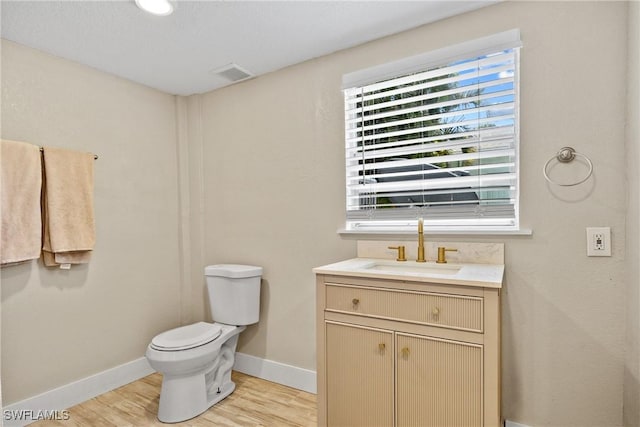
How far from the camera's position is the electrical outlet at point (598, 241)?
1.62m

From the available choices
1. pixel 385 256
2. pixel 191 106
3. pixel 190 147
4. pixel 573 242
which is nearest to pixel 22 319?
pixel 190 147

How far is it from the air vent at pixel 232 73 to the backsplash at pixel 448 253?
144cm

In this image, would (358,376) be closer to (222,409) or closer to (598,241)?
(222,409)

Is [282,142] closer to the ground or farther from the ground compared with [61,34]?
closer to the ground

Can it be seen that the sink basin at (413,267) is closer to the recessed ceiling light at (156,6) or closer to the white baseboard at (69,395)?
the recessed ceiling light at (156,6)

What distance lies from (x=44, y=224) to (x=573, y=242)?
9.32ft

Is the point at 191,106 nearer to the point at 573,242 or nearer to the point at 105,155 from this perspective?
the point at 105,155

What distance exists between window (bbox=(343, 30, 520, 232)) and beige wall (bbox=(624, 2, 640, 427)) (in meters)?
0.43

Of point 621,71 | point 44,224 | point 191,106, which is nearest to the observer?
point 621,71

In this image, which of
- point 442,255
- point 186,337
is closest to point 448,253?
point 442,255

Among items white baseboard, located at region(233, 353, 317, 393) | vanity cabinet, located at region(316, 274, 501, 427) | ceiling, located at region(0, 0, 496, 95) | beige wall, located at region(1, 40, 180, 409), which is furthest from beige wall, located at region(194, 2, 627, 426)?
beige wall, located at region(1, 40, 180, 409)

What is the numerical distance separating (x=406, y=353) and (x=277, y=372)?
131cm

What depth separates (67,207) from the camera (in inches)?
87.9

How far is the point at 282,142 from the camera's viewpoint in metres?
2.55
